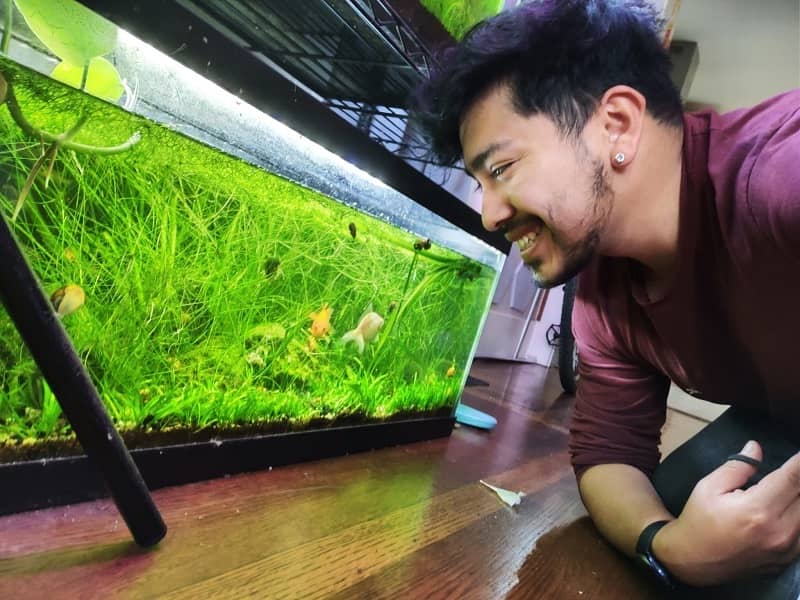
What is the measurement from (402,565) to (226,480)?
25 cm

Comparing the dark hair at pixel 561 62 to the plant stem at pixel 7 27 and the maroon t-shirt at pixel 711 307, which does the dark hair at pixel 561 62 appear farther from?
the plant stem at pixel 7 27

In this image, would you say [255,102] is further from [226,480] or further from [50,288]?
[226,480]

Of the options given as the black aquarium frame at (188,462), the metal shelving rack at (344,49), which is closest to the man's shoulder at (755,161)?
the metal shelving rack at (344,49)

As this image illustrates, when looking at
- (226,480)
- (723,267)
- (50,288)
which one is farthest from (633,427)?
(50,288)

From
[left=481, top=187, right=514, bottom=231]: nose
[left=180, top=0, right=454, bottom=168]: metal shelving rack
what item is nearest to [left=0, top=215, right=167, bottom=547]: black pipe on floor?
[left=180, top=0, right=454, bottom=168]: metal shelving rack

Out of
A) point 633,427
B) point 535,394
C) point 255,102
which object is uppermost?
point 255,102

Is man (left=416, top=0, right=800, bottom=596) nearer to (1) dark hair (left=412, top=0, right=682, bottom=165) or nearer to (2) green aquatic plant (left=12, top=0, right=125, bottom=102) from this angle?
(1) dark hair (left=412, top=0, right=682, bottom=165)

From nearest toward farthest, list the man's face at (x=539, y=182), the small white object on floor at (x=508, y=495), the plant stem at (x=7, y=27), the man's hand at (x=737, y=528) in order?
1. the plant stem at (x=7, y=27)
2. the man's hand at (x=737, y=528)
3. the man's face at (x=539, y=182)
4. the small white object on floor at (x=508, y=495)

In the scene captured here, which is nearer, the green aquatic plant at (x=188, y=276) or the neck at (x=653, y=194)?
the green aquatic plant at (x=188, y=276)

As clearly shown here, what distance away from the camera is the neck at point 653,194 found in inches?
30.1

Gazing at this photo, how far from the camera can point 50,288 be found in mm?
462

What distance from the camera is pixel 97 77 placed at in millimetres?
435

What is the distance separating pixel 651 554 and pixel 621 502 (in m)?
0.10

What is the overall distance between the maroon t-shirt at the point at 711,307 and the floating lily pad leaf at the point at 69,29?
2.23 feet
